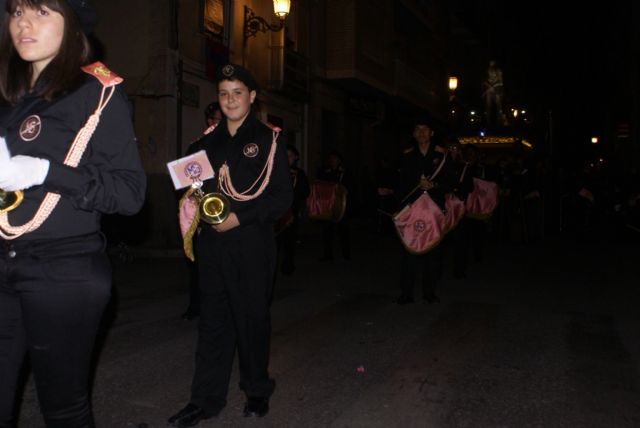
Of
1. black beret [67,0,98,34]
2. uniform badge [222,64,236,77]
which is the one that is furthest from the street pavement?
black beret [67,0,98,34]

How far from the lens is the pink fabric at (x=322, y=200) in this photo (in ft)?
39.5

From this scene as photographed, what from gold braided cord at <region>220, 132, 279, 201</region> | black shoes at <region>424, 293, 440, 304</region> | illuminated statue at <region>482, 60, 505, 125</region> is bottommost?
black shoes at <region>424, 293, 440, 304</region>

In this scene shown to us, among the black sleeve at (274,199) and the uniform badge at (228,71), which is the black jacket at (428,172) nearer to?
the black sleeve at (274,199)

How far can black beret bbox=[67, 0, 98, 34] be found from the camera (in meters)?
2.43

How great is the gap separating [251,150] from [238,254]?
580 millimetres

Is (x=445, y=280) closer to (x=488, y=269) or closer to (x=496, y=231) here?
(x=488, y=269)

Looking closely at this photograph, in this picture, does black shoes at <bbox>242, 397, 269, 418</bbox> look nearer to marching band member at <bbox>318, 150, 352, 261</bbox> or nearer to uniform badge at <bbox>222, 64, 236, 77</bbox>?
uniform badge at <bbox>222, 64, 236, 77</bbox>

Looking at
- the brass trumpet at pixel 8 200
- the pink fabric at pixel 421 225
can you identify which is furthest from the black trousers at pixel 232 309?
the pink fabric at pixel 421 225

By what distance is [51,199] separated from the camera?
2246 millimetres

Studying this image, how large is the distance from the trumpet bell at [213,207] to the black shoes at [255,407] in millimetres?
1151

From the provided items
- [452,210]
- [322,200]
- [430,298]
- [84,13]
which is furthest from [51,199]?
[322,200]

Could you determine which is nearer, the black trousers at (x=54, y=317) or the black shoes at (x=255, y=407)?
the black trousers at (x=54, y=317)

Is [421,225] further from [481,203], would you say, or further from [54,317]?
[54,317]

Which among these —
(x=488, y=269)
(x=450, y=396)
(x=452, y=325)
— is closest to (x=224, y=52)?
(x=488, y=269)
